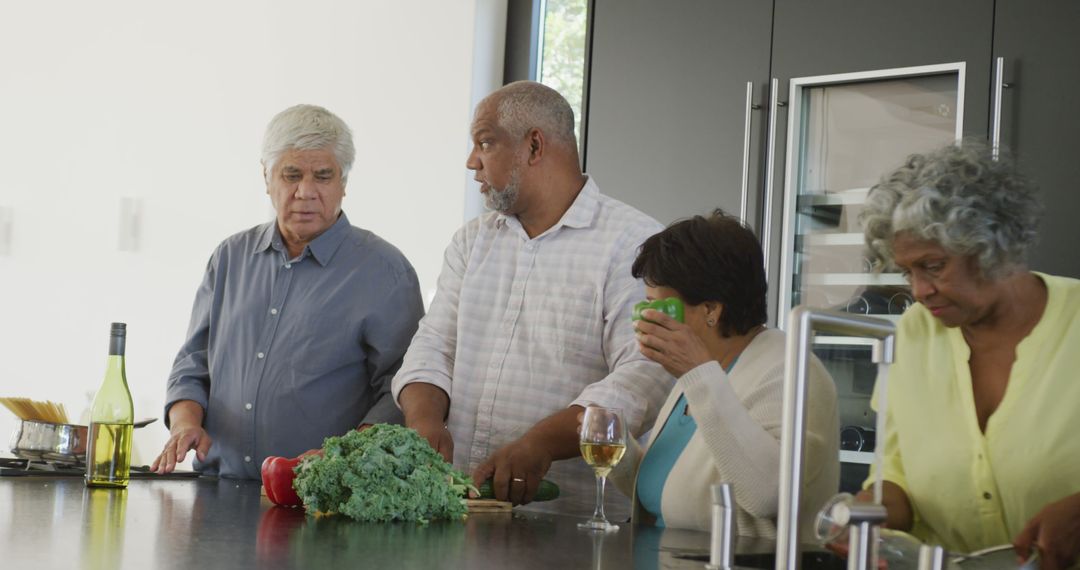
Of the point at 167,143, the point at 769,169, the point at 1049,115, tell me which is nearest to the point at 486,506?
the point at 769,169

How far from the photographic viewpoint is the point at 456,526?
1.77 meters

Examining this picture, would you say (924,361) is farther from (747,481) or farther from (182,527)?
(182,527)

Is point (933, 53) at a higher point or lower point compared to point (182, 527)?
higher

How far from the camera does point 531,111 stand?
2561mm

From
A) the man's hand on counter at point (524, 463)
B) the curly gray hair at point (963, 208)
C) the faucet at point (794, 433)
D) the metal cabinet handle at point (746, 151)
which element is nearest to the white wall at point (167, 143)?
the metal cabinet handle at point (746, 151)

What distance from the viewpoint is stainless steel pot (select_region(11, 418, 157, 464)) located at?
2352 millimetres

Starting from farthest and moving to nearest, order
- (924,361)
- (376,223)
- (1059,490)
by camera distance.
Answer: (376,223), (924,361), (1059,490)

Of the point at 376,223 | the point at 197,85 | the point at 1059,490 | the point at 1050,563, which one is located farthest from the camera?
the point at 197,85

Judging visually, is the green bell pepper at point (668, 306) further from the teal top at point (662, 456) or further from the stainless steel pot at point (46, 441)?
the stainless steel pot at point (46, 441)

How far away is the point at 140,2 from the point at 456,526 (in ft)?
12.0

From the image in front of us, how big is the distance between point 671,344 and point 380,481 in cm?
49

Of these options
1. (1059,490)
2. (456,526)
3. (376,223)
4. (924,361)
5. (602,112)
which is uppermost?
(602,112)

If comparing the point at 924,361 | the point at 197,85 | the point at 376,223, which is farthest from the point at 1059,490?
the point at 197,85

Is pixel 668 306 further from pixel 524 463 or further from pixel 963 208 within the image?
pixel 963 208
